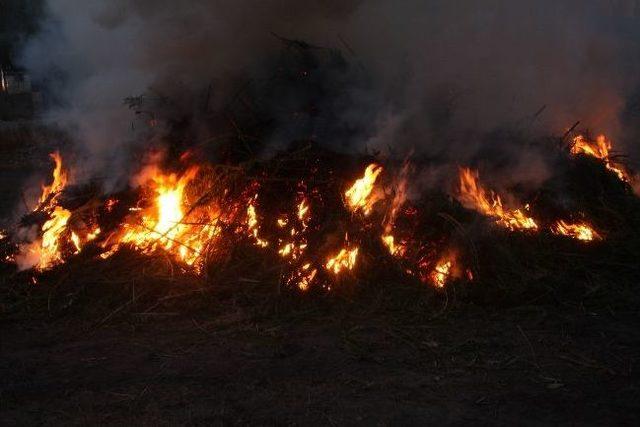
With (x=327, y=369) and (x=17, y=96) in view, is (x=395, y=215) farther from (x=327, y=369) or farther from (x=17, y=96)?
(x=17, y=96)

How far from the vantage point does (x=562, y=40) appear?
24.6 feet

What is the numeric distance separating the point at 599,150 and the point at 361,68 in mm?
3141

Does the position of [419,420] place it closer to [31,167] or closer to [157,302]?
[157,302]

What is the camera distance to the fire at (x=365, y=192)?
575 centimetres

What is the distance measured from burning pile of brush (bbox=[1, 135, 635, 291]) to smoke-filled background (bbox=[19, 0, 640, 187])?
422 millimetres

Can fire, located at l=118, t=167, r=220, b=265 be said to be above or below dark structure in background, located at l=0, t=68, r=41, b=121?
below

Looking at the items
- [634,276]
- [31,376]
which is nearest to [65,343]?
[31,376]

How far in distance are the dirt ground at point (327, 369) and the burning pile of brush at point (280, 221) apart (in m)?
0.71

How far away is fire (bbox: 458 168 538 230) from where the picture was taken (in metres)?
5.69

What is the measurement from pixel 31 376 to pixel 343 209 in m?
3.00

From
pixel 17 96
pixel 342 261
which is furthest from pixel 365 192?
pixel 17 96

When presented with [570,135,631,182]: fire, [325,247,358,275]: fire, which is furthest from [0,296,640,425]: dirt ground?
[570,135,631,182]: fire

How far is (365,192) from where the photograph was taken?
5.90m

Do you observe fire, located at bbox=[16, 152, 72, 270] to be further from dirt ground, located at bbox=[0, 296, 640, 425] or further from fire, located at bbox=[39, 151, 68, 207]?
dirt ground, located at bbox=[0, 296, 640, 425]
